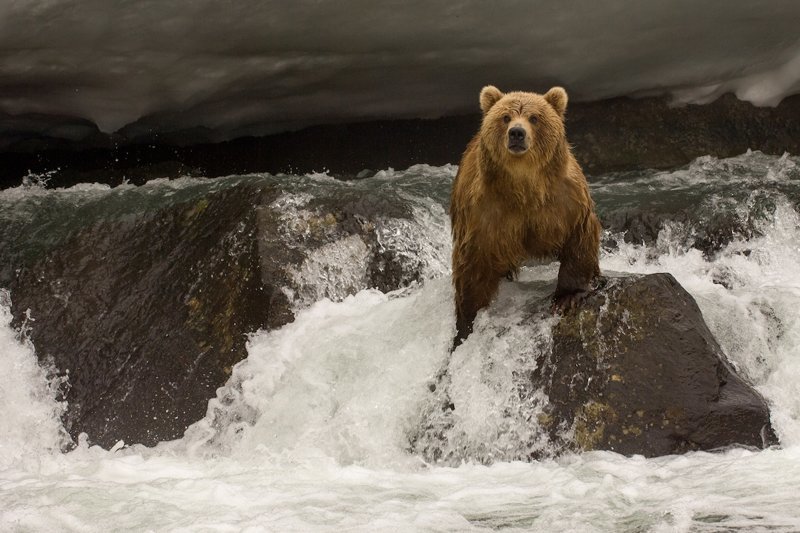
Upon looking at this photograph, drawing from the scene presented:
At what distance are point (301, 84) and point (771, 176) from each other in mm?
3726

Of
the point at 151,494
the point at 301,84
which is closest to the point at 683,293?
the point at 151,494

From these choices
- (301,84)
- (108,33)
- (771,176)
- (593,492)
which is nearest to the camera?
(593,492)

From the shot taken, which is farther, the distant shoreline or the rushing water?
the distant shoreline

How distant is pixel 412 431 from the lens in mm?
4926

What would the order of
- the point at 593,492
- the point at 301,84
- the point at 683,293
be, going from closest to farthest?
the point at 593,492, the point at 683,293, the point at 301,84

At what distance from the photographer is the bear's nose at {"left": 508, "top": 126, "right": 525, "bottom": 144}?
467 centimetres

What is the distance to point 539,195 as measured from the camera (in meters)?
4.80

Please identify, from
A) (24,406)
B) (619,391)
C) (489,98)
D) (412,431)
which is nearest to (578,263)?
(619,391)

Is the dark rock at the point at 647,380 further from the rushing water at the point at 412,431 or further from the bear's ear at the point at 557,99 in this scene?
the bear's ear at the point at 557,99

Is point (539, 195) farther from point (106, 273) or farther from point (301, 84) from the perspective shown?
point (301, 84)

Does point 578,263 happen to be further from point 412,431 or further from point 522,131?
point 412,431

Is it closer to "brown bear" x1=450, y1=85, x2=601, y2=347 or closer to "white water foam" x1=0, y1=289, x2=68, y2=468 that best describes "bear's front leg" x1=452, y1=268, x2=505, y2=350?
"brown bear" x1=450, y1=85, x2=601, y2=347

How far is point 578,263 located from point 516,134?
70 centimetres

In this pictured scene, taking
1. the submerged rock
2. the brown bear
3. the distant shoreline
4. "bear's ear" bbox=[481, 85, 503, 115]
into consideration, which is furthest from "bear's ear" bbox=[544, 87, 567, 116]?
the distant shoreline
